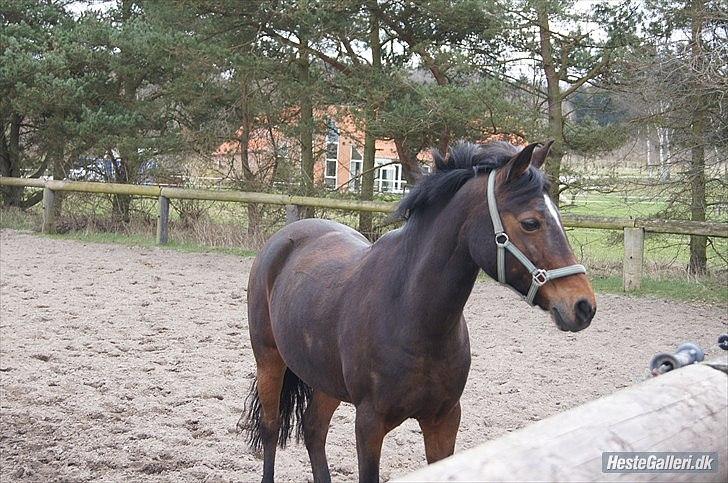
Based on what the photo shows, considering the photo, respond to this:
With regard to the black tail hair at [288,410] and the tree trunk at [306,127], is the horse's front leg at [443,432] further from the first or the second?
the tree trunk at [306,127]

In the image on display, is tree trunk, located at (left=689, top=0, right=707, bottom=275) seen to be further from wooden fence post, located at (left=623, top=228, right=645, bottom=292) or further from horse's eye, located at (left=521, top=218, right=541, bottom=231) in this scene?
horse's eye, located at (left=521, top=218, right=541, bottom=231)

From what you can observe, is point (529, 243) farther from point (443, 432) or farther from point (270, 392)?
point (270, 392)

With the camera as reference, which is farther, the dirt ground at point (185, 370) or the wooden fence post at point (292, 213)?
the wooden fence post at point (292, 213)

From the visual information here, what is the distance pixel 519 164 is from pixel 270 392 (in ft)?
6.42

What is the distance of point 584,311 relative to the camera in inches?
93.7

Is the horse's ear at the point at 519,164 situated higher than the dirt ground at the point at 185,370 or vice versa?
the horse's ear at the point at 519,164

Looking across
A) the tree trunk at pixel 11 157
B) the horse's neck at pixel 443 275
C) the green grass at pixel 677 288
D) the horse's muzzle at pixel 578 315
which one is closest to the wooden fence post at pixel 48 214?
the tree trunk at pixel 11 157

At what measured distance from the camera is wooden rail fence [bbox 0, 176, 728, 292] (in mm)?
8961

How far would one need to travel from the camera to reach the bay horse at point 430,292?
254 centimetres

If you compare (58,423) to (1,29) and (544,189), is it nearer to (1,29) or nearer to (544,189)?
(544,189)

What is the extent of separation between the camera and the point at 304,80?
1347cm

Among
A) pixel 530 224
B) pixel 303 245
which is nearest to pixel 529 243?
pixel 530 224

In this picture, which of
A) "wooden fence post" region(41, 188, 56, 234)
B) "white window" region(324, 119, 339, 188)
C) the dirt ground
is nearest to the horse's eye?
the dirt ground

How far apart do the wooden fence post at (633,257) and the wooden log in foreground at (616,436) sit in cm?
787
